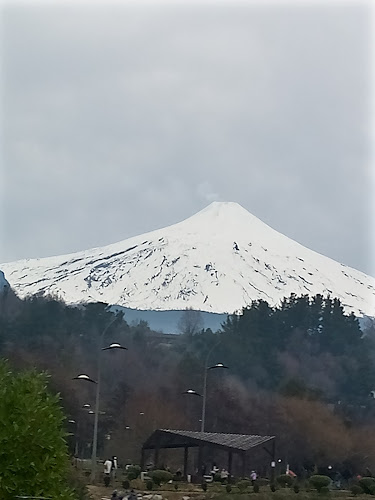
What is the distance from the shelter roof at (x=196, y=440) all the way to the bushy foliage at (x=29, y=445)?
12026 mm

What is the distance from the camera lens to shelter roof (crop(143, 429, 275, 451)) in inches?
782

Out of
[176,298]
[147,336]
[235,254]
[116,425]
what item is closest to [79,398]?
[116,425]

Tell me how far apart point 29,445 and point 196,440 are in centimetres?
1238

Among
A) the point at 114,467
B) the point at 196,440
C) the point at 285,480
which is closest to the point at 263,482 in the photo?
the point at 285,480

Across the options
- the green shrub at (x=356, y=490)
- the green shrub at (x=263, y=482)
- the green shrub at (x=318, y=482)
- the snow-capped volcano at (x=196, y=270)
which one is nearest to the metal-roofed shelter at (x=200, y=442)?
the green shrub at (x=263, y=482)

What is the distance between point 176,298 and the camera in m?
63.6

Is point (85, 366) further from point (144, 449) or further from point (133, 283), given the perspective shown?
point (133, 283)

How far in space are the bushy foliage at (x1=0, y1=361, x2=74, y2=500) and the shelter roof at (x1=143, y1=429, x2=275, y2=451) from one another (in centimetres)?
1203

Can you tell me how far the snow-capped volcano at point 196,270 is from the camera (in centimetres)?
5616

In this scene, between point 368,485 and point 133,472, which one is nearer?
point 133,472

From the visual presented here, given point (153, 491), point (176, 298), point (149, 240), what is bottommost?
point (153, 491)

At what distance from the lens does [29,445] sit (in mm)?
7711

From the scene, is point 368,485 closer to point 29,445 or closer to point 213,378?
point 213,378

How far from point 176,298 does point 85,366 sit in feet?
130
